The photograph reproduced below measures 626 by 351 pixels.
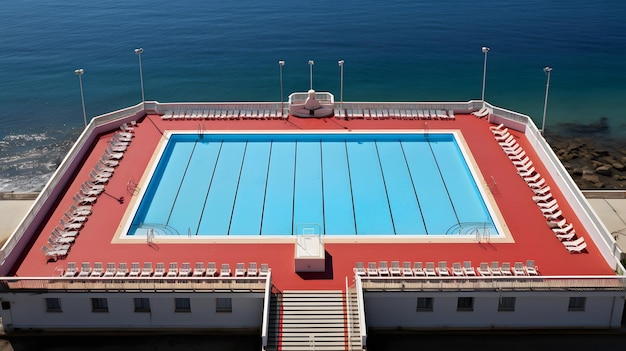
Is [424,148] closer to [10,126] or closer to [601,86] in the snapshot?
[601,86]

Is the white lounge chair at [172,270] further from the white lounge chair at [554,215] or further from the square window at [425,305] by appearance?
the white lounge chair at [554,215]

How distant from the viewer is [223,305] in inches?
1173

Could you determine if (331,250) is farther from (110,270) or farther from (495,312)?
(110,270)

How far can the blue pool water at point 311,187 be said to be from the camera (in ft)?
115

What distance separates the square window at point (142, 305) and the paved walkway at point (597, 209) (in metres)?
14.2

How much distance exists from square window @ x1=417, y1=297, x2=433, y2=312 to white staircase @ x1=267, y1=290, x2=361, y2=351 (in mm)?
2838

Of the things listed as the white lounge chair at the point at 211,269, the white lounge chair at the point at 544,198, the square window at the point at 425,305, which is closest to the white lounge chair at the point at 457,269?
the square window at the point at 425,305

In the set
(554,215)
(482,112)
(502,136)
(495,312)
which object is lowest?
(495,312)

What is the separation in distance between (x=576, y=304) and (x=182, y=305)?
16.2 metres

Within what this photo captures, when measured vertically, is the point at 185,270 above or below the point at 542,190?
below

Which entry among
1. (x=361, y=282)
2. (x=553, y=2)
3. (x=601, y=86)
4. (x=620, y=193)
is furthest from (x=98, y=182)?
(x=553, y=2)

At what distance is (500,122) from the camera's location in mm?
44938

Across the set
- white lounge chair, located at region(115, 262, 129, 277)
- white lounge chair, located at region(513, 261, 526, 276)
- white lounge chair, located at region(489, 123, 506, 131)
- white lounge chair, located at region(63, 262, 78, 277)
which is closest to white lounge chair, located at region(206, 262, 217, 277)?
white lounge chair, located at region(115, 262, 129, 277)

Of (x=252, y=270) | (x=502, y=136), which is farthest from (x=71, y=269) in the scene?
(x=502, y=136)
